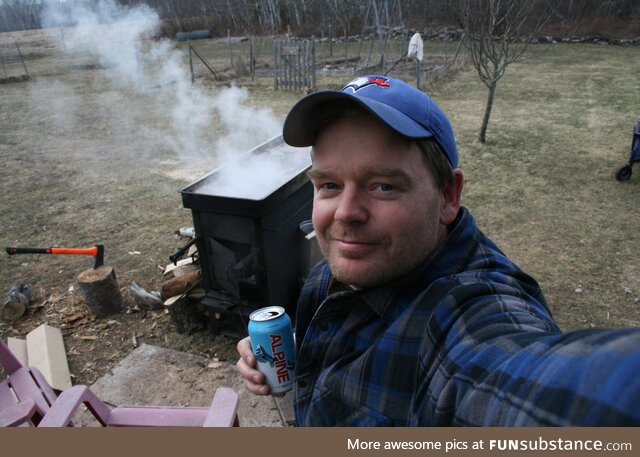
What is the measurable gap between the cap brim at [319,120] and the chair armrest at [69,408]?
1510 millimetres

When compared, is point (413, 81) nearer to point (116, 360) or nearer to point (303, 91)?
point (303, 91)

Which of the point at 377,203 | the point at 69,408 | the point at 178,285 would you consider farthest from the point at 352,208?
the point at 178,285

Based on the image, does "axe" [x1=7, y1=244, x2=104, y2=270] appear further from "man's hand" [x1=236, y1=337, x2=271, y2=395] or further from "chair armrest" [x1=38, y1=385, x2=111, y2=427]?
"man's hand" [x1=236, y1=337, x2=271, y2=395]

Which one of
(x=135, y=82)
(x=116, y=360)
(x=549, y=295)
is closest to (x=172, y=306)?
(x=116, y=360)

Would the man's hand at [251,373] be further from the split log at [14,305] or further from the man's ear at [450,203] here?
the split log at [14,305]

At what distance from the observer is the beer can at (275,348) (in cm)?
163

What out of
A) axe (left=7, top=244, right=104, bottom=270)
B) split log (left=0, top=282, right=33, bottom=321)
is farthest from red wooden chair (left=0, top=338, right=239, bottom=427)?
split log (left=0, top=282, right=33, bottom=321)

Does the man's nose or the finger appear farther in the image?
the finger

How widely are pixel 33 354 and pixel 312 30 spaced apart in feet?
83.4

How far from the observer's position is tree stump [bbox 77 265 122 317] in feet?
12.9

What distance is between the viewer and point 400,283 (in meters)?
1.21

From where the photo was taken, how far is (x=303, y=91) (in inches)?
507

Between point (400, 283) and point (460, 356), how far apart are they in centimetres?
32

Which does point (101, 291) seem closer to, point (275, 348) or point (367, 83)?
point (275, 348)
